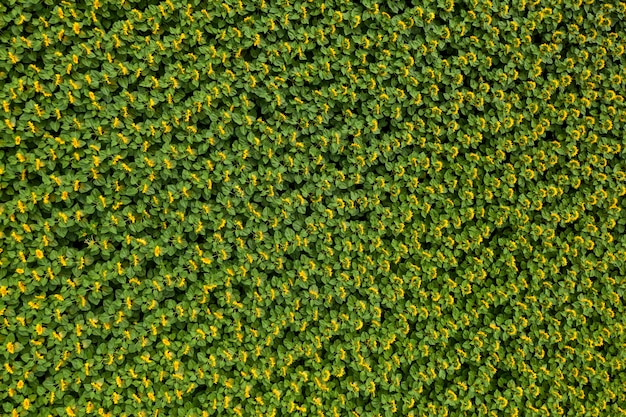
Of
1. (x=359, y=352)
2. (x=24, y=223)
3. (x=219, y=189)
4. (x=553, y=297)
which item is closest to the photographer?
(x=24, y=223)

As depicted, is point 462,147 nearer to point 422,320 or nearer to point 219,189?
point 422,320

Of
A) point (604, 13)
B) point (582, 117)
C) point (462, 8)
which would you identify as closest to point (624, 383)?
point (582, 117)

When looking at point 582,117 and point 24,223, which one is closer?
point 24,223

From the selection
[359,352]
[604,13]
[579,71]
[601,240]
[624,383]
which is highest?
[604,13]

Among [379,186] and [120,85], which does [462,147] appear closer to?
[379,186]

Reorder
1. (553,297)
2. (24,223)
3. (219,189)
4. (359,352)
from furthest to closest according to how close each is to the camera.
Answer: (553,297) → (359,352) → (219,189) → (24,223)

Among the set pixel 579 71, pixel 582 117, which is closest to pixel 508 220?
pixel 582 117

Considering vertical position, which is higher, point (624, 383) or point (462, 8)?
point (462, 8)
